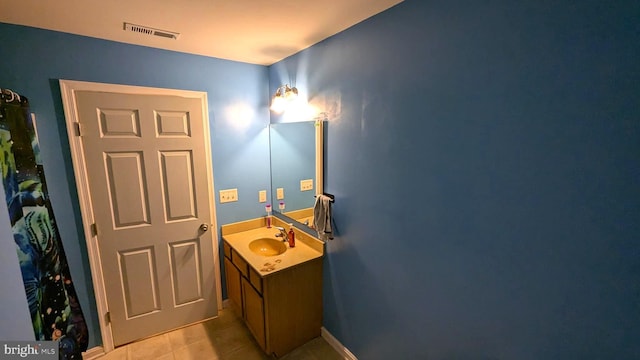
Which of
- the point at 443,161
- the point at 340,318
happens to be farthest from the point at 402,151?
the point at 340,318

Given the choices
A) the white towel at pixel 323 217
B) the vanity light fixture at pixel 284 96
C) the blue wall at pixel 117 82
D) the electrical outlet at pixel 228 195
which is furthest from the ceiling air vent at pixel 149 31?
the white towel at pixel 323 217

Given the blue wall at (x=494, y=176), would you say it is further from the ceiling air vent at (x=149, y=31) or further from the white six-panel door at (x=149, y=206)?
the white six-panel door at (x=149, y=206)

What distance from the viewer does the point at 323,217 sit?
194 cm

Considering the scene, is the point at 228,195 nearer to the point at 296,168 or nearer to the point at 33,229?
the point at 296,168

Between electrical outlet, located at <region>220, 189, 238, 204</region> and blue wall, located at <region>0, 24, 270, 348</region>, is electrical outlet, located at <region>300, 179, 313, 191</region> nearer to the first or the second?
blue wall, located at <region>0, 24, 270, 348</region>

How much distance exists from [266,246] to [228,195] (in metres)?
0.62

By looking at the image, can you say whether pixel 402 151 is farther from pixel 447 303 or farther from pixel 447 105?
pixel 447 303

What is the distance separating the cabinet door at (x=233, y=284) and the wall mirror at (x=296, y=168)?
670 mm

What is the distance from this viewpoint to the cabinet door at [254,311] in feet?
6.24

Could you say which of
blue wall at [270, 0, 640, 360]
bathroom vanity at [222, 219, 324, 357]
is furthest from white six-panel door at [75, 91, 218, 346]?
blue wall at [270, 0, 640, 360]

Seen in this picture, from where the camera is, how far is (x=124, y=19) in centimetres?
150

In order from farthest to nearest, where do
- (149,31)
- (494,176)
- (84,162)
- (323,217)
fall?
(323,217), (84,162), (149,31), (494,176)

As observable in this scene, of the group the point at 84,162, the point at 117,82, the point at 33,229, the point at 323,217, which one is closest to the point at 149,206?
the point at 84,162

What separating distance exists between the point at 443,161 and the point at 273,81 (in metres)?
1.85
